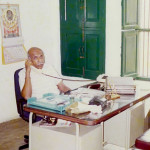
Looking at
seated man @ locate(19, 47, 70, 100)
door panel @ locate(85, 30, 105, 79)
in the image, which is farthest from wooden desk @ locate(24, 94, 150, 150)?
door panel @ locate(85, 30, 105, 79)

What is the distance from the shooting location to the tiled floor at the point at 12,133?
388cm

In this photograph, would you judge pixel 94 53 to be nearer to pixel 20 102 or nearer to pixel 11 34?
pixel 11 34

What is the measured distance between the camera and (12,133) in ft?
14.1

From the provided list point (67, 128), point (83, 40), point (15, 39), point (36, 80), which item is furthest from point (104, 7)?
point (67, 128)

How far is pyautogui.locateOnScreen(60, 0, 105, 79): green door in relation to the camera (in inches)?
188

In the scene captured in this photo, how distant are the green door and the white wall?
152mm

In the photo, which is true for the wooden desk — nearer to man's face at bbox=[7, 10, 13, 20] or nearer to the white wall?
the white wall

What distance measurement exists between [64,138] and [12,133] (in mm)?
1801

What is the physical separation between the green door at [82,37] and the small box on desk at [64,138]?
2179 millimetres

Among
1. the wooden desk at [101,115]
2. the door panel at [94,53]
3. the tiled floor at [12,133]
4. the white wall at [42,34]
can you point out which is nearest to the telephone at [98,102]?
the wooden desk at [101,115]

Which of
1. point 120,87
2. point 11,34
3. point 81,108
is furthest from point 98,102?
point 11,34

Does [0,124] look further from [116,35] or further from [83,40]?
[116,35]

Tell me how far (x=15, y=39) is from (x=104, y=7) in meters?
1.36

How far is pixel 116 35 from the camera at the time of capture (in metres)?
4.92
